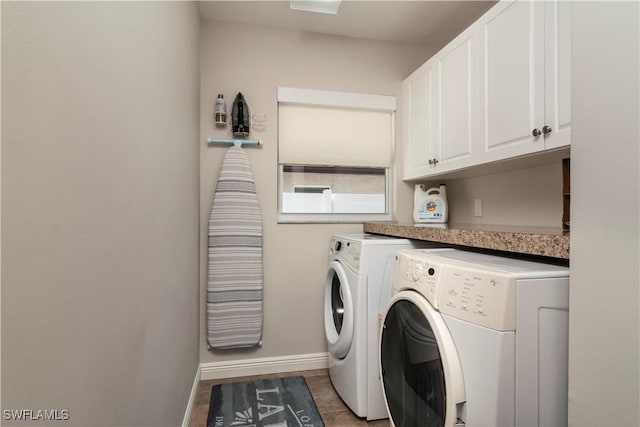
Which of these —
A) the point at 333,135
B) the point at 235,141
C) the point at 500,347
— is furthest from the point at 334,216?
the point at 500,347

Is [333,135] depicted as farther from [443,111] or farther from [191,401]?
[191,401]

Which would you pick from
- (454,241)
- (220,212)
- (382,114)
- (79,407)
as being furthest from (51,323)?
(382,114)

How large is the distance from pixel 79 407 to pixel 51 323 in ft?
0.69

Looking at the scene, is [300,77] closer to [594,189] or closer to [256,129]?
[256,129]

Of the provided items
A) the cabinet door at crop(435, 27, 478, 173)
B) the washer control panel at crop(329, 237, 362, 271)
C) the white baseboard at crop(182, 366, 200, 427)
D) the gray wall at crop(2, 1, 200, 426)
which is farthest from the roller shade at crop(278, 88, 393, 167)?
the white baseboard at crop(182, 366, 200, 427)

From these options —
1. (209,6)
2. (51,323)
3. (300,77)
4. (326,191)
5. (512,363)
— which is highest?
(209,6)

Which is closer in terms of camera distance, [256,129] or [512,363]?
[512,363]

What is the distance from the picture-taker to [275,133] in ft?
8.07

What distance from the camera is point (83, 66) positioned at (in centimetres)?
63

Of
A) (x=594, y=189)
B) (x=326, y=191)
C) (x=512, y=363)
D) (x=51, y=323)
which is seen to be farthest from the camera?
(x=326, y=191)

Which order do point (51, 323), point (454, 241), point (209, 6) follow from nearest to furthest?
point (51, 323) → point (454, 241) → point (209, 6)

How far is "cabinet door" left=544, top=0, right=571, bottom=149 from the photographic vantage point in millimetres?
1308

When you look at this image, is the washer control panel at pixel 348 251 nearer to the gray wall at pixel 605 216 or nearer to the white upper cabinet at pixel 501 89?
the white upper cabinet at pixel 501 89

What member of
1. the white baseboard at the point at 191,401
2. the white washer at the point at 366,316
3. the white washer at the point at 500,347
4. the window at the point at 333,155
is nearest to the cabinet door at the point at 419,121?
the window at the point at 333,155
